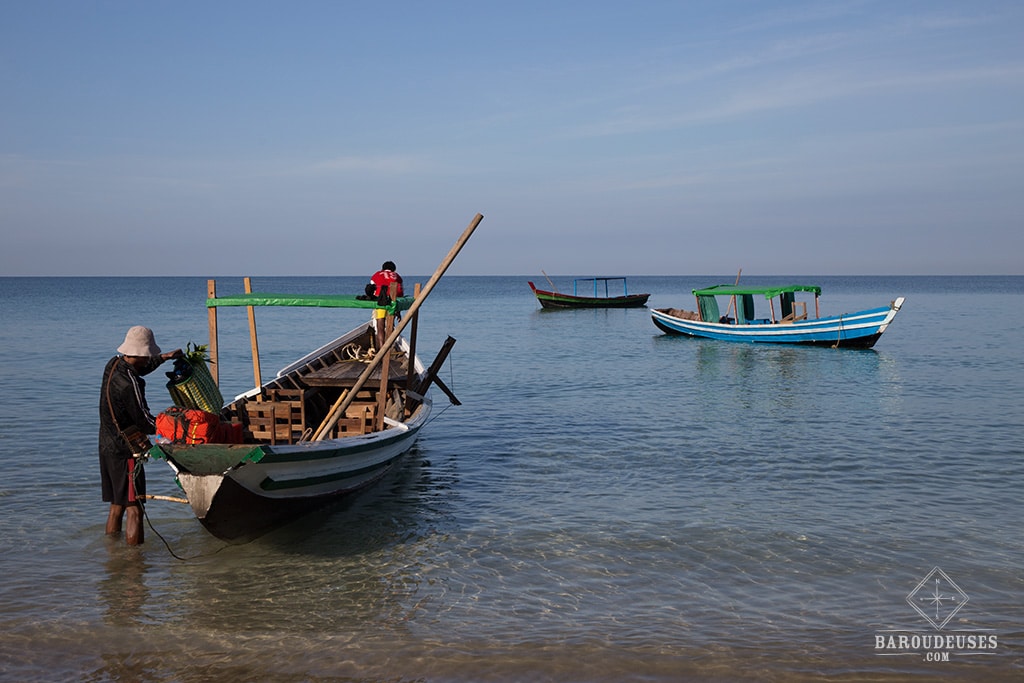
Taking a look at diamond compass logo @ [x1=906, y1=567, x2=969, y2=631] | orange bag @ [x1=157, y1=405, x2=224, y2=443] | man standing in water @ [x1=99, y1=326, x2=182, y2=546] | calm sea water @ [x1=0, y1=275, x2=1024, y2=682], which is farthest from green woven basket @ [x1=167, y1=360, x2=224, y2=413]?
diamond compass logo @ [x1=906, y1=567, x2=969, y2=631]

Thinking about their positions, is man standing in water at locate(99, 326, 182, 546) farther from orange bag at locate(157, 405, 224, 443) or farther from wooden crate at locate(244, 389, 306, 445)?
wooden crate at locate(244, 389, 306, 445)

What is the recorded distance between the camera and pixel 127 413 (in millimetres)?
7855

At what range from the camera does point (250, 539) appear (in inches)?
343

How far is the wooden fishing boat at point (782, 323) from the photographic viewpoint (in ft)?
109

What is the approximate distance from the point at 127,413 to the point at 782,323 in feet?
103

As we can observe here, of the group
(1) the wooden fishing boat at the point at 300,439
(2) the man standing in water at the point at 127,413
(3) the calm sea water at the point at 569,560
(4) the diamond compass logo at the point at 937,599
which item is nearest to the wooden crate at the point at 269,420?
(1) the wooden fishing boat at the point at 300,439

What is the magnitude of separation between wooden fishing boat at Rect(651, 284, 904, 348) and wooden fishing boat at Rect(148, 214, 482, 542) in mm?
23433

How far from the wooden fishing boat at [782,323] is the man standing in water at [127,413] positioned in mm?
28221

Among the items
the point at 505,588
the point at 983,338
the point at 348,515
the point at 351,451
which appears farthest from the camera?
the point at 983,338

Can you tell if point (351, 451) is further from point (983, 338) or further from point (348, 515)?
point (983, 338)

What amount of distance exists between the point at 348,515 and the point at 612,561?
3.50 metres

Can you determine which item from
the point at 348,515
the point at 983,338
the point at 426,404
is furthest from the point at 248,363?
the point at 983,338

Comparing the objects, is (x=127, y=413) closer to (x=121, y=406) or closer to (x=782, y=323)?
(x=121, y=406)

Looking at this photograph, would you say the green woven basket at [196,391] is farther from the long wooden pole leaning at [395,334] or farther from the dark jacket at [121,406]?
the long wooden pole leaning at [395,334]
